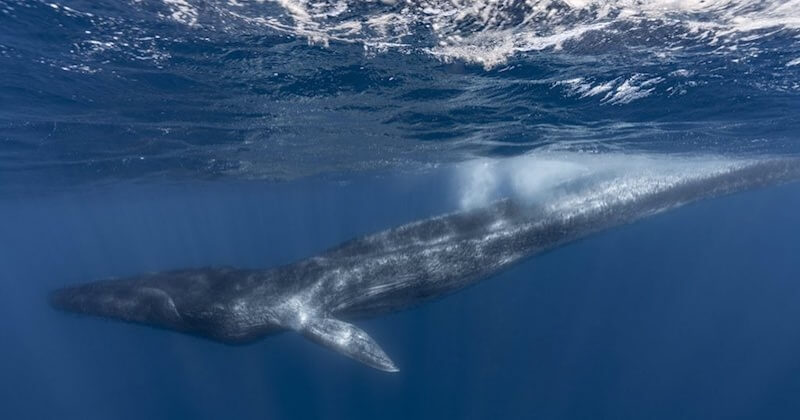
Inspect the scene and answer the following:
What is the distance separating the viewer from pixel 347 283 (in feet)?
27.6

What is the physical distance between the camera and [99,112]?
14.6 metres

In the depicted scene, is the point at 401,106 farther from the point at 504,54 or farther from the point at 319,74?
the point at 504,54

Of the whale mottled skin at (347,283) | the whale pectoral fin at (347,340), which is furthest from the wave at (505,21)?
the whale pectoral fin at (347,340)

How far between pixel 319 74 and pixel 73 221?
69897 mm

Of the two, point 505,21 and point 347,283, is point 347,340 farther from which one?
point 505,21

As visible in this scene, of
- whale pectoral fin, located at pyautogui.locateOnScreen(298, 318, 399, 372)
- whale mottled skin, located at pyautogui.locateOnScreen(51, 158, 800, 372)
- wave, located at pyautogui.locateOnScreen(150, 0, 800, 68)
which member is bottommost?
whale pectoral fin, located at pyautogui.locateOnScreen(298, 318, 399, 372)

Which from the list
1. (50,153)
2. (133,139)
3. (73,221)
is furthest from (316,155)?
(73,221)

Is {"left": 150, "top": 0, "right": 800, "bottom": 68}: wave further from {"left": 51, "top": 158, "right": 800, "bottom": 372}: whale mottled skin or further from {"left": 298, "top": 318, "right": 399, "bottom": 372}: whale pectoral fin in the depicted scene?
{"left": 298, "top": 318, "right": 399, "bottom": 372}: whale pectoral fin

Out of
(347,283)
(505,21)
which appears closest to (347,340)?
(347,283)

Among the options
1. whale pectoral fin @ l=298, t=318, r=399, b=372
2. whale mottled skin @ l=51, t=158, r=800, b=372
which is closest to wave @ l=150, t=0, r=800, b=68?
whale mottled skin @ l=51, t=158, r=800, b=372

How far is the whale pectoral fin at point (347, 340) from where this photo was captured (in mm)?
7156

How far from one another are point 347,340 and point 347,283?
1.25 meters

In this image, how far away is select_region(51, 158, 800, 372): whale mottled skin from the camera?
7930 millimetres

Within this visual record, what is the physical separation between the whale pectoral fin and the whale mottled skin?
1 centimetres
